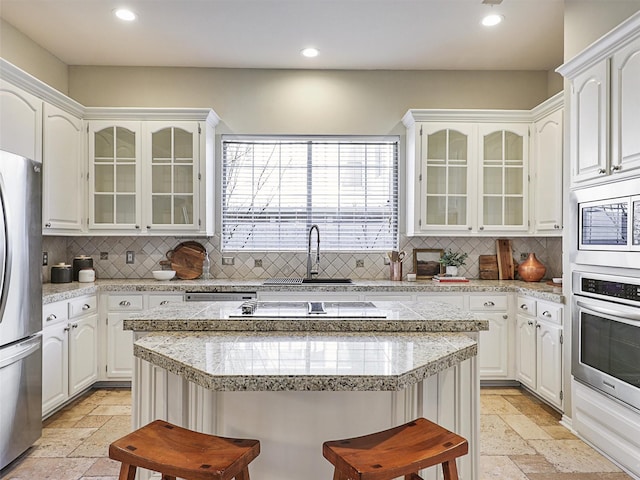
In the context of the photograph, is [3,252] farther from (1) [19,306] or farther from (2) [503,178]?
(2) [503,178]

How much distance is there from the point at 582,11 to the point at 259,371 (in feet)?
10.2

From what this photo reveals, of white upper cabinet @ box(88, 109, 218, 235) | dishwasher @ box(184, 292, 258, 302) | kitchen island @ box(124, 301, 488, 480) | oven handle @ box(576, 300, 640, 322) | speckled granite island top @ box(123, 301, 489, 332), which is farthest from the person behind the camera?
white upper cabinet @ box(88, 109, 218, 235)

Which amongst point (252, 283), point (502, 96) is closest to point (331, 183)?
point (252, 283)

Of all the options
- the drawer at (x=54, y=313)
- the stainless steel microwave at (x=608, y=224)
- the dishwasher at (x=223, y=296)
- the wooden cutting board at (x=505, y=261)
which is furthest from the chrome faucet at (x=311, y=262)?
the stainless steel microwave at (x=608, y=224)

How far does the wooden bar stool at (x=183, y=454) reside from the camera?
51.2 inches

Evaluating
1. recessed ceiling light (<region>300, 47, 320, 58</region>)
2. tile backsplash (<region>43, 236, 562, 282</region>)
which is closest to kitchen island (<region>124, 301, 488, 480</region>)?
tile backsplash (<region>43, 236, 562, 282</region>)

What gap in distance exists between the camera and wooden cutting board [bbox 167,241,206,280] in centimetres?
432

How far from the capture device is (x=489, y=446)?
2857 mm

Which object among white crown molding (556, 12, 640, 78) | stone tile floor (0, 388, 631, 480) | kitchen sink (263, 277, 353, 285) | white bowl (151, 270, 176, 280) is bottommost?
stone tile floor (0, 388, 631, 480)

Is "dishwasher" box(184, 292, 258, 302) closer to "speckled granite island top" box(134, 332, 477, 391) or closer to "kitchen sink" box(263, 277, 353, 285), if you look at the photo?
"kitchen sink" box(263, 277, 353, 285)

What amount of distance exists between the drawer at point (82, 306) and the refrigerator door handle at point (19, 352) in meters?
0.66

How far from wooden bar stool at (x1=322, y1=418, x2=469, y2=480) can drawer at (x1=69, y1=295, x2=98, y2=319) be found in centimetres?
270

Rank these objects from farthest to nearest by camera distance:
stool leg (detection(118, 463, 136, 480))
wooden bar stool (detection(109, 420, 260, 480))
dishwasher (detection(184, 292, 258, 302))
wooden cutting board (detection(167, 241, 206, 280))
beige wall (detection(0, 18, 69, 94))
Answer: wooden cutting board (detection(167, 241, 206, 280)), dishwasher (detection(184, 292, 258, 302)), beige wall (detection(0, 18, 69, 94)), stool leg (detection(118, 463, 136, 480)), wooden bar stool (detection(109, 420, 260, 480))

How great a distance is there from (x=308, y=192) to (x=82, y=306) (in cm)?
221
